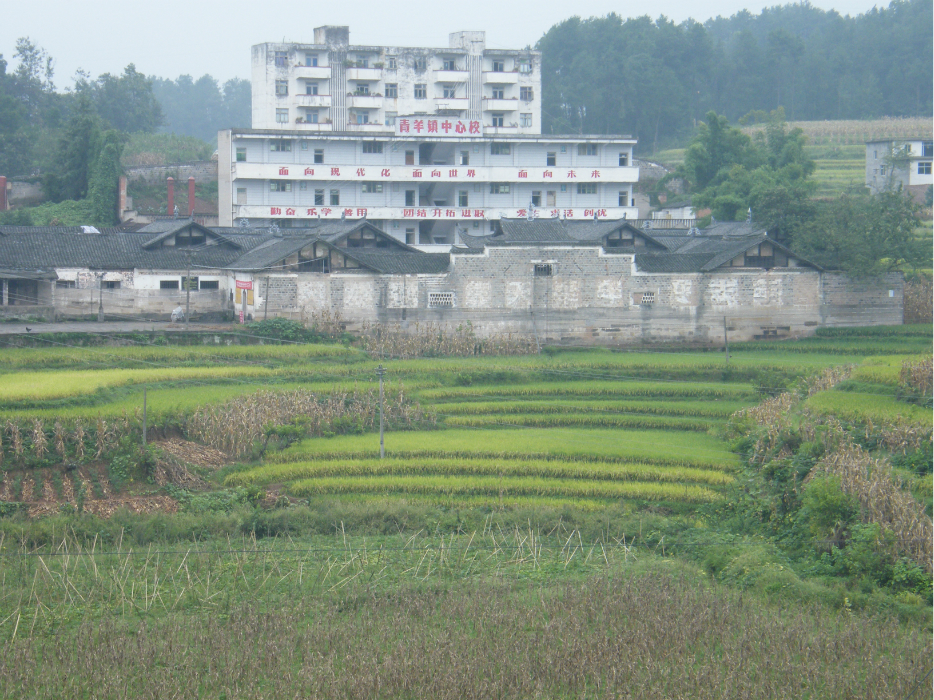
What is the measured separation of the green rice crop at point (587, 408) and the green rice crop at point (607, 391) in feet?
2.59

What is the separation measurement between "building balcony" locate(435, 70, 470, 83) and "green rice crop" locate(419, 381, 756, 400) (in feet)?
123

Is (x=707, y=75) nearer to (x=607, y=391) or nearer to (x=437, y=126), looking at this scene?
(x=437, y=126)

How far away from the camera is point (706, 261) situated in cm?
3622

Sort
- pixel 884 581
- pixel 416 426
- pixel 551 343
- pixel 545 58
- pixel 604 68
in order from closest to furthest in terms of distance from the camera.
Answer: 1. pixel 884 581
2. pixel 416 426
3. pixel 551 343
4. pixel 604 68
5. pixel 545 58

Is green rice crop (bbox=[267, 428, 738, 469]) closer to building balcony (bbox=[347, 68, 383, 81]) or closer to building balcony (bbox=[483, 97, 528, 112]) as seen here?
building balcony (bbox=[347, 68, 383, 81])

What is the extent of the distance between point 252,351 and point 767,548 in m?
17.1

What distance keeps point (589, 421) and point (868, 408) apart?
252 inches

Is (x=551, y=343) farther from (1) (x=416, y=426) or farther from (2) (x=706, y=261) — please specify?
(1) (x=416, y=426)

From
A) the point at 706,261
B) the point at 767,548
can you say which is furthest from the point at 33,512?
the point at 706,261

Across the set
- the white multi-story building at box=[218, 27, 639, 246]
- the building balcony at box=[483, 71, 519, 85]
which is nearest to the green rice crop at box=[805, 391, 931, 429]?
the white multi-story building at box=[218, 27, 639, 246]

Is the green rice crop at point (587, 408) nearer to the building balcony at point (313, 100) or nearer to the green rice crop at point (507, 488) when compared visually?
the green rice crop at point (507, 488)

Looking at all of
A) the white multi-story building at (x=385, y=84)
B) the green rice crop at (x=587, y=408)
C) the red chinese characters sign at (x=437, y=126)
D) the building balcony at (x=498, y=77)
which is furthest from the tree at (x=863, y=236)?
the building balcony at (x=498, y=77)

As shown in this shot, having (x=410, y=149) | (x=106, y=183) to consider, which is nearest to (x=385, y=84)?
(x=410, y=149)

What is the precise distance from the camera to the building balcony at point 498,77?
62.2 m
